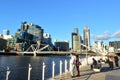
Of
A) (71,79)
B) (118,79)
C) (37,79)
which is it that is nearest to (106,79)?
(118,79)

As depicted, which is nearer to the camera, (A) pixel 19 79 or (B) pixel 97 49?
(A) pixel 19 79

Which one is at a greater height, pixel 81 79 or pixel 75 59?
pixel 75 59

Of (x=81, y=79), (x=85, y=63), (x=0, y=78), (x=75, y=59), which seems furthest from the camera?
(x=85, y=63)

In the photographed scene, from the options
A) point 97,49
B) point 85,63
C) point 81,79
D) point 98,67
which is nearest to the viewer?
point 81,79

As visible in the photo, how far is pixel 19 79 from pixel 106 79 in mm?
21690

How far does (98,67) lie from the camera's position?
28.7 meters

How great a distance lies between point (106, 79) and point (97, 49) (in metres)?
149

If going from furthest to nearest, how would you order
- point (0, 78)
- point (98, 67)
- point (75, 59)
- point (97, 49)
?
point (97, 49) < point (0, 78) < point (98, 67) < point (75, 59)

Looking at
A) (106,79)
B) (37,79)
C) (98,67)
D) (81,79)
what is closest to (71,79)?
(81,79)

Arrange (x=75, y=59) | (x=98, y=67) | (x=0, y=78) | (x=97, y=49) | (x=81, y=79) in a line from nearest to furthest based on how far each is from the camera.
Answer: (x=81, y=79)
(x=75, y=59)
(x=98, y=67)
(x=0, y=78)
(x=97, y=49)

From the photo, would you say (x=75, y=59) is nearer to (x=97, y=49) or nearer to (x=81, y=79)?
(x=81, y=79)

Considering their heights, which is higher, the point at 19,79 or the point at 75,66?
the point at 75,66

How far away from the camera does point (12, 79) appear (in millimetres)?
38875

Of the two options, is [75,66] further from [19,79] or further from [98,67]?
[19,79]
